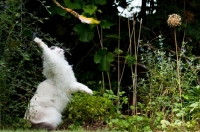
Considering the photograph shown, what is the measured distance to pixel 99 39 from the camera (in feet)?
23.4

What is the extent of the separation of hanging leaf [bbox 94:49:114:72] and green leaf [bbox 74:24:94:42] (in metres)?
0.37

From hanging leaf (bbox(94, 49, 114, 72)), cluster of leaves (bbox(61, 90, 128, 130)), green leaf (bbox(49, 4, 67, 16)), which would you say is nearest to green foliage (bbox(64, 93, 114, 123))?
cluster of leaves (bbox(61, 90, 128, 130))

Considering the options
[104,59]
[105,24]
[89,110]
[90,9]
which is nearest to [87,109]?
[89,110]

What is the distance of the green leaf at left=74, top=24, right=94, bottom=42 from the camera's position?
20.5 feet

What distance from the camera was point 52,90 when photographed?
5461 millimetres

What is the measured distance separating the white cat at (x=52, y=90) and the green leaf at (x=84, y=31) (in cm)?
79

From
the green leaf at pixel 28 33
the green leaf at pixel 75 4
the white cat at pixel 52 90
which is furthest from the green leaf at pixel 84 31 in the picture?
the white cat at pixel 52 90

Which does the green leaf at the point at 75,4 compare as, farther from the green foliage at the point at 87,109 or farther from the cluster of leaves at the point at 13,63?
the green foliage at the point at 87,109

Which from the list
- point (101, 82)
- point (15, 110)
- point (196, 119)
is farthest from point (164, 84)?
point (15, 110)

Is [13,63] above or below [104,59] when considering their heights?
below

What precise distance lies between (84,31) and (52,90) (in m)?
1.18

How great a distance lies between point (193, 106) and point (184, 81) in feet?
1.45

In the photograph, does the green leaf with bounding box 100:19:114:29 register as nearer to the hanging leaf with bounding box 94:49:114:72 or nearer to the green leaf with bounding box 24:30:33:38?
the hanging leaf with bounding box 94:49:114:72

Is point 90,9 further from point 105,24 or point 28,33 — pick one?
point 28,33
